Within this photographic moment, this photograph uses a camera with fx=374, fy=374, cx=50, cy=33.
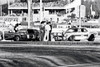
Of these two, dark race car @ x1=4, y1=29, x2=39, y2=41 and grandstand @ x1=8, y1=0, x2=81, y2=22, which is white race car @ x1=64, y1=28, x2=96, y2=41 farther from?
grandstand @ x1=8, y1=0, x2=81, y2=22

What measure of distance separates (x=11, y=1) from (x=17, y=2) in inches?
443

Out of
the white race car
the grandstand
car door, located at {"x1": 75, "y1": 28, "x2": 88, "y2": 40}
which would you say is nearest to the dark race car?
the white race car

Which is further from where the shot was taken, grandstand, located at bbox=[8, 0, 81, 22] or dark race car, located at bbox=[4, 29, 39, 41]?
grandstand, located at bbox=[8, 0, 81, 22]

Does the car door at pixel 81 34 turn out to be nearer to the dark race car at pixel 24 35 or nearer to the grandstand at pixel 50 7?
the dark race car at pixel 24 35

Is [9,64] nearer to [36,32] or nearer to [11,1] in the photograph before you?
[36,32]

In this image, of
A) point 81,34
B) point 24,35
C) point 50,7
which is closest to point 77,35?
point 81,34

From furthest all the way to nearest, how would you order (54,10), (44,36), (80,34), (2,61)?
(54,10) → (80,34) → (44,36) → (2,61)

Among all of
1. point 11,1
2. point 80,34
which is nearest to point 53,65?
point 80,34

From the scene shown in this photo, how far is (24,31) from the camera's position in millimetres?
34031

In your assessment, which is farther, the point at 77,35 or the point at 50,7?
the point at 50,7

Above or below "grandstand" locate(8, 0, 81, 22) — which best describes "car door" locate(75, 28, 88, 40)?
below

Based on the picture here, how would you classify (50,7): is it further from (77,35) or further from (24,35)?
(77,35)

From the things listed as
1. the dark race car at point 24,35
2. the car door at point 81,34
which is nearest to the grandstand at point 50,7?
the dark race car at point 24,35

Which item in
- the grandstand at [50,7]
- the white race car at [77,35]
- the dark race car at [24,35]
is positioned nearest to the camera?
the white race car at [77,35]
